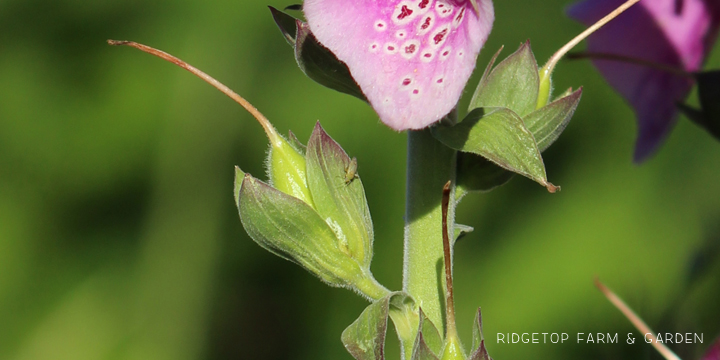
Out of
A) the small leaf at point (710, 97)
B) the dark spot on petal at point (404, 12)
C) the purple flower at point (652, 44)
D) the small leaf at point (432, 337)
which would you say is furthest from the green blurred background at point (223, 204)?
the dark spot on petal at point (404, 12)

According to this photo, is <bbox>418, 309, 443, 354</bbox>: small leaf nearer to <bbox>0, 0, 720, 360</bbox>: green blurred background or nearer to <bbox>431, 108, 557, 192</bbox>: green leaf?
<bbox>431, 108, 557, 192</bbox>: green leaf

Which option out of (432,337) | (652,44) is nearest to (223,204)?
(652,44)

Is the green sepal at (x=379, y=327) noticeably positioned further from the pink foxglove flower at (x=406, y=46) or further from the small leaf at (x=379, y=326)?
the pink foxglove flower at (x=406, y=46)

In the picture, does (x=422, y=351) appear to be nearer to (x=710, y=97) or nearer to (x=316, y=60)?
(x=316, y=60)

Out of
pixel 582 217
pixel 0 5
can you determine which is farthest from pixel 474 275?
pixel 0 5

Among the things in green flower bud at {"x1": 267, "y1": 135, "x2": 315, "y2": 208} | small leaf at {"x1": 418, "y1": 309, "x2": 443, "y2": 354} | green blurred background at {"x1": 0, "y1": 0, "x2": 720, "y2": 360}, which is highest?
green flower bud at {"x1": 267, "y1": 135, "x2": 315, "y2": 208}

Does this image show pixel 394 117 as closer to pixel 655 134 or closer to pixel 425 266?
pixel 425 266

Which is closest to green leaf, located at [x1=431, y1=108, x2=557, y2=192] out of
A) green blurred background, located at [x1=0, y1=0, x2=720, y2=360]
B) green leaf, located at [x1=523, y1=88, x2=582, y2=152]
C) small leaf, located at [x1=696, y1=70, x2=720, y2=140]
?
green leaf, located at [x1=523, y1=88, x2=582, y2=152]
